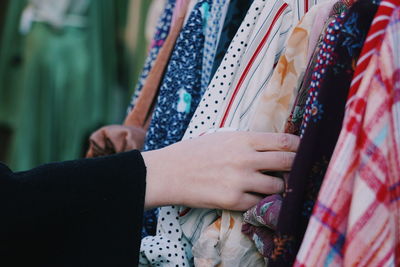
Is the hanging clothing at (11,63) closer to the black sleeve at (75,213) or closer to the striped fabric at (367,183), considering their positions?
the black sleeve at (75,213)

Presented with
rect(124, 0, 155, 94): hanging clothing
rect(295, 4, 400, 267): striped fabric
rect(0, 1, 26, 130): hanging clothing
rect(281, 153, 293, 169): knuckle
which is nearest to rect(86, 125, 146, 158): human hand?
rect(281, 153, 293, 169): knuckle

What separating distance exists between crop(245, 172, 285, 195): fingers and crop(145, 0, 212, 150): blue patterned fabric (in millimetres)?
215

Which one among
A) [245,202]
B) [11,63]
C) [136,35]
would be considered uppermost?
[245,202]

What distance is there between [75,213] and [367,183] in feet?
1.03

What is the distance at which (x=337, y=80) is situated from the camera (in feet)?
1.90

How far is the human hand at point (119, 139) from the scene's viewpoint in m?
0.96

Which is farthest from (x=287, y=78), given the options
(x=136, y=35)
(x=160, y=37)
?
(x=136, y=35)

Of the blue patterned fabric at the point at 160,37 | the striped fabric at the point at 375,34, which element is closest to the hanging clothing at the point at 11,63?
the blue patterned fabric at the point at 160,37

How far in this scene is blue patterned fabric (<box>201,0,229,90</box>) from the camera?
864mm

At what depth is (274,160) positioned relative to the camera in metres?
0.66

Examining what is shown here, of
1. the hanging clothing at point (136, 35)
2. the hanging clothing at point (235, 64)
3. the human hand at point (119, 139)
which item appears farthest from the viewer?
the hanging clothing at point (136, 35)

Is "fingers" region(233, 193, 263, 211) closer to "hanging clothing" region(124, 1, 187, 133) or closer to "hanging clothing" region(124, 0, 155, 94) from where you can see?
"hanging clothing" region(124, 1, 187, 133)

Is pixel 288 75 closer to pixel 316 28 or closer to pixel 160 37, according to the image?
pixel 316 28

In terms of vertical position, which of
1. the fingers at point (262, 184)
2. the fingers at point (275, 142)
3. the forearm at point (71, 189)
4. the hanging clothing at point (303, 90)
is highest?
the hanging clothing at point (303, 90)
